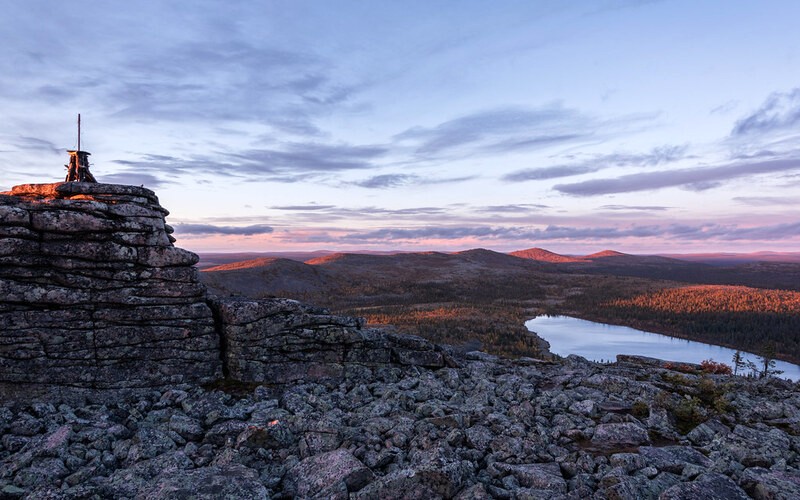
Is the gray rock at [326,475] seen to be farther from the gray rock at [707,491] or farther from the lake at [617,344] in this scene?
the lake at [617,344]

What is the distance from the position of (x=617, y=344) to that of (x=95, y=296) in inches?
2214

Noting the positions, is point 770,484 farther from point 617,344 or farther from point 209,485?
point 617,344

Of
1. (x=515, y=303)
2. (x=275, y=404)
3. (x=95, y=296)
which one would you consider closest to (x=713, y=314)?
(x=515, y=303)

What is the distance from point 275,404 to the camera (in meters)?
13.1

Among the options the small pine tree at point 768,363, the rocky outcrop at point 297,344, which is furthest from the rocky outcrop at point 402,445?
the small pine tree at point 768,363

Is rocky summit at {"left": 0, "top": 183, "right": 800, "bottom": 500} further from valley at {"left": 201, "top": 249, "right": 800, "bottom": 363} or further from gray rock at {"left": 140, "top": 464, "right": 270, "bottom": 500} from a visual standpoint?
valley at {"left": 201, "top": 249, "right": 800, "bottom": 363}

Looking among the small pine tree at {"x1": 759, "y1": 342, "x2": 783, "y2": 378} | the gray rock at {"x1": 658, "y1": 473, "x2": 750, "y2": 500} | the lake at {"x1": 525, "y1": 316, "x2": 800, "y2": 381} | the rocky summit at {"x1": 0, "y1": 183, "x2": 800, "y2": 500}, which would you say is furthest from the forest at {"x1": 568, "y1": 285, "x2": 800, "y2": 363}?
the gray rock at {"x1": 658, "y1": 473, "x2": 750, "y2": 500}

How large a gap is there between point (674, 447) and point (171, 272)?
1512cm

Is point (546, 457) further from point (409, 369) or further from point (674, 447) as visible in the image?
point (409, 369)

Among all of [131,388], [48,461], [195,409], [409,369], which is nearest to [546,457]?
[409,369]

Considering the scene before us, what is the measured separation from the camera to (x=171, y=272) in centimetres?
1498

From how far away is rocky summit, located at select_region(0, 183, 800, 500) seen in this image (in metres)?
8.70

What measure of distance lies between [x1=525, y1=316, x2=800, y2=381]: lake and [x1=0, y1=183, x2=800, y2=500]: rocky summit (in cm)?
3161

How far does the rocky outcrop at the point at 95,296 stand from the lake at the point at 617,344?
37.5 m
